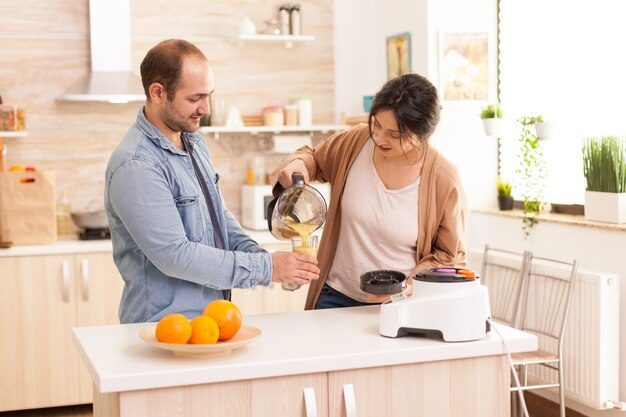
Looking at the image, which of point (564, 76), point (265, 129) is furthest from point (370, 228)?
point (265, 129)

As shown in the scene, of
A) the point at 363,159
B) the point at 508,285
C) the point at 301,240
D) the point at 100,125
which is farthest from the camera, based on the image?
the point at 100,125

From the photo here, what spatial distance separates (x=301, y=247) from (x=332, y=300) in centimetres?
45

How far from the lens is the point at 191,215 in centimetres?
245

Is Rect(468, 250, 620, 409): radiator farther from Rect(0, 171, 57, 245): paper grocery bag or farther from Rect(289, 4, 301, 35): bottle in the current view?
Rect(0, 171, 57, 245): paper grocery bag

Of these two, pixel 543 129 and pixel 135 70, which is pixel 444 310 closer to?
pixel 543 129

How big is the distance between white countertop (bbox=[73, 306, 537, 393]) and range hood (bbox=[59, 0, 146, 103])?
2547mm

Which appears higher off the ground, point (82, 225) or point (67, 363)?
point (82, 225)

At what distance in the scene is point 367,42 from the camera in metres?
5.43

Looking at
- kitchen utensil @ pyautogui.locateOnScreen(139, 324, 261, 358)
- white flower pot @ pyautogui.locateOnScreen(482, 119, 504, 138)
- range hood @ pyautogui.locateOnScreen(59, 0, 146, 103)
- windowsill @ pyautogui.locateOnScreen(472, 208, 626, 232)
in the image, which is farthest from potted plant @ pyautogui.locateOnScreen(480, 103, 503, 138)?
kitchen utensil @ pyautogui.locateOnScreen(139, 324, 261, 358)

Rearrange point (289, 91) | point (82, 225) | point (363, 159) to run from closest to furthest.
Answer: point (363, 159) → point (82, 225) → point (289, 91)

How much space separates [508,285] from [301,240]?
210cm

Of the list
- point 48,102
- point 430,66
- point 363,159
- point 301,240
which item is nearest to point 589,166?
point 430,66

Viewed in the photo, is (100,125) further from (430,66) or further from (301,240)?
(301,240)

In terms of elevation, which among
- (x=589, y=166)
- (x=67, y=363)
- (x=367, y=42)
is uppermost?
Answer: (x=367, y=42)
